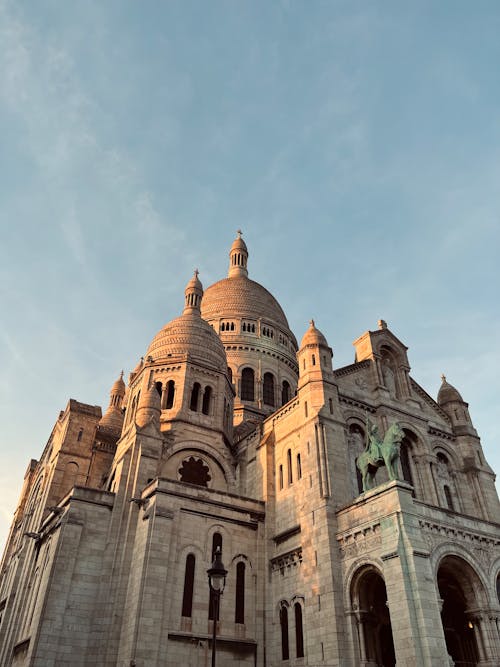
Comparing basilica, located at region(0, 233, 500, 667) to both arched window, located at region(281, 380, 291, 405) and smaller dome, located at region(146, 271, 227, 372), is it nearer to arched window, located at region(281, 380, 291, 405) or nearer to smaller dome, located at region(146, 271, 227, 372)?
smaller dome, located at region(146, 271, 227, 372)

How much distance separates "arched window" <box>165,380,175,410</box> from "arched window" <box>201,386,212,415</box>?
213cm

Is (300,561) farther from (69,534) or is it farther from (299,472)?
(69,534)

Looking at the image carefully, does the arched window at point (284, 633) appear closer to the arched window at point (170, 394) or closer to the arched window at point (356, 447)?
the arched window at point (356, 447)

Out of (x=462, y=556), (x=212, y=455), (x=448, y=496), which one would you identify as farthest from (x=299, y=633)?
(x=448, y=496)

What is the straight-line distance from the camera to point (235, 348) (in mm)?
51656

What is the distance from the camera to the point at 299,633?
25234 millimetres

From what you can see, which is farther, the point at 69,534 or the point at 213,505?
the point at 213,505

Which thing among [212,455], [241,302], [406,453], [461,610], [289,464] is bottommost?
[461,610]

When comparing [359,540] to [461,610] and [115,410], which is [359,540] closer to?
[461,610]

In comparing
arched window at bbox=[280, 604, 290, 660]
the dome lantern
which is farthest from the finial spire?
arched window at bbox=[280, 604, 290, 660]

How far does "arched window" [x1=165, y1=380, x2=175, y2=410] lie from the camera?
119ft

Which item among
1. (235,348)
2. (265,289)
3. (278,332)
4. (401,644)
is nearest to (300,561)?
(401,644)

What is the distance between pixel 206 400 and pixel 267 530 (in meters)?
10.7

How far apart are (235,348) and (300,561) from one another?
89.1ft
